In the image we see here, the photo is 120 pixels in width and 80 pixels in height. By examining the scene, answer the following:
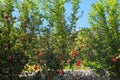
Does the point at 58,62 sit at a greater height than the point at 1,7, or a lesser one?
lesser

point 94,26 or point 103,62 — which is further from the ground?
point 94,26

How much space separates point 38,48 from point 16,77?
2.00 meters

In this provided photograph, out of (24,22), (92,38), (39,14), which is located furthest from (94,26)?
(24,22)

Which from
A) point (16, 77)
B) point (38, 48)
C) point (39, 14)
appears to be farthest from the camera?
point (39, 14)

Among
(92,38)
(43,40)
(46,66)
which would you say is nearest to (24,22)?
(43,40)

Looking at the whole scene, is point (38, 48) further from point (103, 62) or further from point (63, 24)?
point (103, 62)

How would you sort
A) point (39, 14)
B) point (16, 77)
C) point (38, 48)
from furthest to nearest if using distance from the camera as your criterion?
1. point (39, 14)
2. point (38, 48)
3. point (16, 77)

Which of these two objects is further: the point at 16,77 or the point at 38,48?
the point at 38,48

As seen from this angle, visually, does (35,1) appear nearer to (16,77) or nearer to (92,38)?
(92,38)

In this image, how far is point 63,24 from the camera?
17.3 meters

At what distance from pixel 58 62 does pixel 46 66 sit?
0.54m

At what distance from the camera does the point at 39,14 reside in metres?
17.1

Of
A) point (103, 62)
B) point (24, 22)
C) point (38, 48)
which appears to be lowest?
point (103, 62)

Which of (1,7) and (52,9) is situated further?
(52,9)
